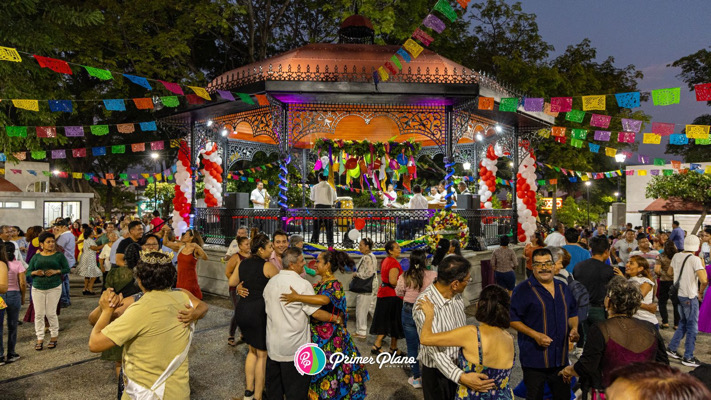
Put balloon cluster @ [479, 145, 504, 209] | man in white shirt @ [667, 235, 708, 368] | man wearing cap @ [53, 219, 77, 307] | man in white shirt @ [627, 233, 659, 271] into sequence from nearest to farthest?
1. man in white shirt @ [667, 235, 708, 368]
2. man in white shirt @ [627, 233, 659, 271]
3. man wearing cap @ [53, 219, 77, 307]
4. balloon cluster @ [479, 145, 504, 209]

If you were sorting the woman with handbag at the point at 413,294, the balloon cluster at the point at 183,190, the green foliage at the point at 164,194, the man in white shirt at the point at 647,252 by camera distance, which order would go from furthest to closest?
1. the green foliage at the point at 164,194
2. the balloon cluster at the point at 183,190
3. the man in white shirt at the point at 647,252
4. the woman with handbag at the point at 413,294

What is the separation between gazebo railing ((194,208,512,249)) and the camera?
1132 centimetres

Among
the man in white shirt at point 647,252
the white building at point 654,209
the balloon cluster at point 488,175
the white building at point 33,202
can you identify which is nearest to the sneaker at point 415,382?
the man in white shirt at point 647,252

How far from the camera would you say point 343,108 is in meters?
12.6

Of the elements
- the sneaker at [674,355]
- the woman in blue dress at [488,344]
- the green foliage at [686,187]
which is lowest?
the sneaker at [674,355]

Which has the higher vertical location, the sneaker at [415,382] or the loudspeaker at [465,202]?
the loudspeaker at [465,202]

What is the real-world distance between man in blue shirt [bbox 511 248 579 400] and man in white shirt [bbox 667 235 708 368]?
4.03 metres

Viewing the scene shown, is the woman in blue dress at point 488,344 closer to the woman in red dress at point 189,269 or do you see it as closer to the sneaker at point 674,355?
the woman in red dress at point 189,269

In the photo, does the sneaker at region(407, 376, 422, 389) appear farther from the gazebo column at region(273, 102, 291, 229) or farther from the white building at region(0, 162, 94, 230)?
the white building at region(0, 162, 94, 230)

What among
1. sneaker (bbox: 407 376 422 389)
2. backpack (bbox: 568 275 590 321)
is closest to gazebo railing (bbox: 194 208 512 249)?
sneaker (bbox: 407 376 422 389)

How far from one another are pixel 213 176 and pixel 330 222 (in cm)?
711

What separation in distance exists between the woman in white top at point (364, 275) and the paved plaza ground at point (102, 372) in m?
0.26

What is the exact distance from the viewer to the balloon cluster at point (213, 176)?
16734 mm

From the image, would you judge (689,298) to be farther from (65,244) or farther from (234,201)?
(65,244)
